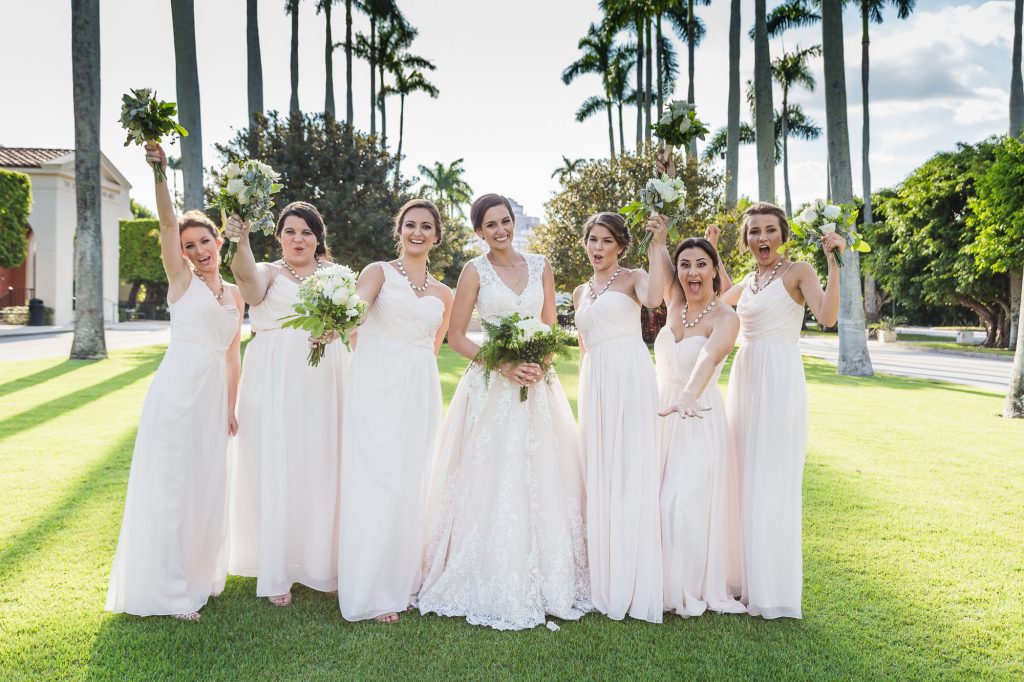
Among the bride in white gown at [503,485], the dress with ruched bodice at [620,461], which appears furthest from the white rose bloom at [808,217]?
the bride in white gown at [503,485]

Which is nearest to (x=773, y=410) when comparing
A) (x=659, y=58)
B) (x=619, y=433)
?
(x=619, y=433)

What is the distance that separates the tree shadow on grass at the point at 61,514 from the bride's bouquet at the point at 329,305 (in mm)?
2989

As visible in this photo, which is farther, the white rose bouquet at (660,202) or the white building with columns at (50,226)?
the white building with columns at (50,226)

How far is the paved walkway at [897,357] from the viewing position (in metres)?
20.0

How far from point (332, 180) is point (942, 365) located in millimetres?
23047

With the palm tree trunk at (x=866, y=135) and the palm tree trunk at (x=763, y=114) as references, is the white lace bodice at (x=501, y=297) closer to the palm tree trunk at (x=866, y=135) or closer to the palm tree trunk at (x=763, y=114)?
the palm tree trunk at (x=763, y=114)

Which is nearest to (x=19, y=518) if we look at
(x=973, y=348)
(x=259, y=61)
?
(x=259, y=61)

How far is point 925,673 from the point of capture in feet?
12.5

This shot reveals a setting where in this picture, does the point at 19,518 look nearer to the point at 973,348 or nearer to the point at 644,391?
the point at 644,391

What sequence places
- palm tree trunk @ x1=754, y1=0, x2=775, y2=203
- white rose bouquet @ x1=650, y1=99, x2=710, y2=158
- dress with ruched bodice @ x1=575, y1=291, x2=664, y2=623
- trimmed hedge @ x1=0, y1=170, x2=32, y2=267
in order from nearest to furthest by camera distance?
dress with ruched bodice @ x1=575, y1=291, x2=664, y2=623 → white rose bouquet @ x1=650, y1=99, x2=710, y2=158 → palm tree trunk @ x1=754, y1=0, x2=775, y2=203 → trimmed hedge @ x1=0, y1=170, x2=32, y2=267

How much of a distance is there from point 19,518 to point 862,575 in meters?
7.19

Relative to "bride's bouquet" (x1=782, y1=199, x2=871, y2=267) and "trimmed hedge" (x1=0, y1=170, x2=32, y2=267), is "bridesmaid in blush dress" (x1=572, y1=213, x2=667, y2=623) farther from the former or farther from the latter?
"trimmed hedge" (x1=0, y1=170, x2=32, y2=267)

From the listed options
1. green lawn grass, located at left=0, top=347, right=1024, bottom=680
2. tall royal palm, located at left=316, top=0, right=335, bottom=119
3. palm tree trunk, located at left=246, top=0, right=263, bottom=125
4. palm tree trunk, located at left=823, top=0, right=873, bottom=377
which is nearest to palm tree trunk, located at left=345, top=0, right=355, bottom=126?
tall royal palm, located at left=316, top=0, right=335, bottom=119

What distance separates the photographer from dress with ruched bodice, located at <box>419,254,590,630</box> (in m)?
4.42
